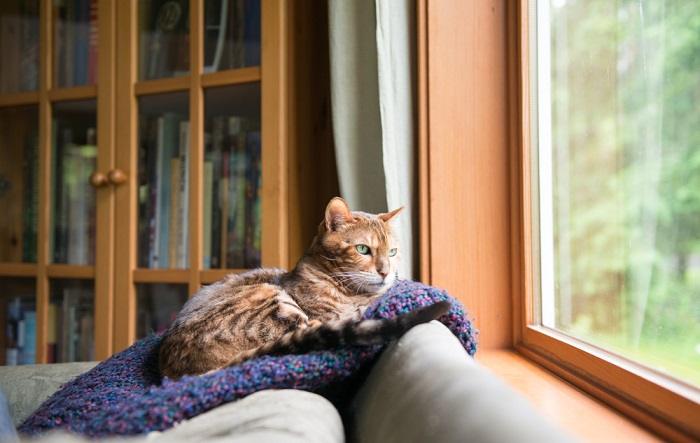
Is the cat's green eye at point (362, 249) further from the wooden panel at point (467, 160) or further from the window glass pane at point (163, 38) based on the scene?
the window glass pane at point (163, 38)

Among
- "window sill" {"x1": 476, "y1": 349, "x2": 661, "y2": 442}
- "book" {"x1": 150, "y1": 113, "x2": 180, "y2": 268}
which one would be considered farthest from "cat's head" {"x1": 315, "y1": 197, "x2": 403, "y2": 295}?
"book" {"x1": 150, "y1": 113, "x2": 180, "y2": 268}

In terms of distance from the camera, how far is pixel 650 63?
73 centimetres

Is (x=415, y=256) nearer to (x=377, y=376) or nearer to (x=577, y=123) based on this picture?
(x=577, y=123)

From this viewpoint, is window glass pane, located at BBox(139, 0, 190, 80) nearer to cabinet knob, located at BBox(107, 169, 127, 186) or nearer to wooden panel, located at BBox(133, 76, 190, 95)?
wooden panel, located at BBox(133, 76, 190, 95)

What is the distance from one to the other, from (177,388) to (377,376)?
0.24 meters

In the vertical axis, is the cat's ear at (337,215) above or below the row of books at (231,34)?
below

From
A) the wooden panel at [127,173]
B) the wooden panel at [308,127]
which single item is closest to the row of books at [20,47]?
the wooden panel at [127,173]

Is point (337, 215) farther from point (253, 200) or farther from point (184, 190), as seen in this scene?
point (184, 190)

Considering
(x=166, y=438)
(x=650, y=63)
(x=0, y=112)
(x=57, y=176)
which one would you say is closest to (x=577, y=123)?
(x=650, y=63)

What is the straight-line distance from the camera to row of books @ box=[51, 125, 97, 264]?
1.75 meters

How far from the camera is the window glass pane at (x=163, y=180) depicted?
166cm

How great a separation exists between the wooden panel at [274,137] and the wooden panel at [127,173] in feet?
1.56

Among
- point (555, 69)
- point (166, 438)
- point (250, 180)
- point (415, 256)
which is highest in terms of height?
point (555, 69)

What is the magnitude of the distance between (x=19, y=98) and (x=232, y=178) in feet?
2.93
